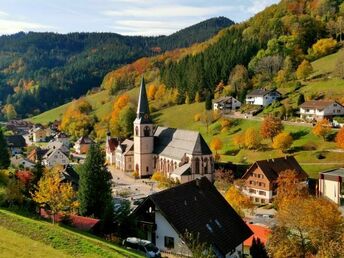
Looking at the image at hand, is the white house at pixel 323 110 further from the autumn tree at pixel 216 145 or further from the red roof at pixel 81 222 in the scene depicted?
the red roof at pixel 81 222

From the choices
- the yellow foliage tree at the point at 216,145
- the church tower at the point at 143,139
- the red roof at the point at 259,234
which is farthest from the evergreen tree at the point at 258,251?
the church tower at the point at 143,139

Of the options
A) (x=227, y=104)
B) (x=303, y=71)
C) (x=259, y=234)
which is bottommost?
(x=259, y=234)

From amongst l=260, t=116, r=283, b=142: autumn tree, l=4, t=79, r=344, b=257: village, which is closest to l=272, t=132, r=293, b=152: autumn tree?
l=260, t=116, r=283, b=142: autumn tree

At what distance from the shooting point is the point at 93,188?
33906mm

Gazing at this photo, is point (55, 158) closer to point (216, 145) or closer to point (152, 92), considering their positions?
point (216, 145)

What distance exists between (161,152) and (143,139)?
4.69 metres

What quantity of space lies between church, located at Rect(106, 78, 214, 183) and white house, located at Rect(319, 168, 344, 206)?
1845 centimetres

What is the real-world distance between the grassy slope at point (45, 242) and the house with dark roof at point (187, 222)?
6.38 m

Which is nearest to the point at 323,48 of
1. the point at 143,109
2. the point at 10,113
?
the point at 143,109

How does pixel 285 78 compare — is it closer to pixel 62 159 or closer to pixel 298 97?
pixel 298 97

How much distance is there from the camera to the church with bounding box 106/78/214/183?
242 feet

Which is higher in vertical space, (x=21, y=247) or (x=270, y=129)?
(x=270, y=129)

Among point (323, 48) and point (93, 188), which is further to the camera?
point (323, 48)

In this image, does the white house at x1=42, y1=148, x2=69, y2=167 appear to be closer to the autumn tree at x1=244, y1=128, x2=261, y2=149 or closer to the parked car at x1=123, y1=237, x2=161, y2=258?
the autumn tree at x1=244, y1=128, x2=261, y2=149
